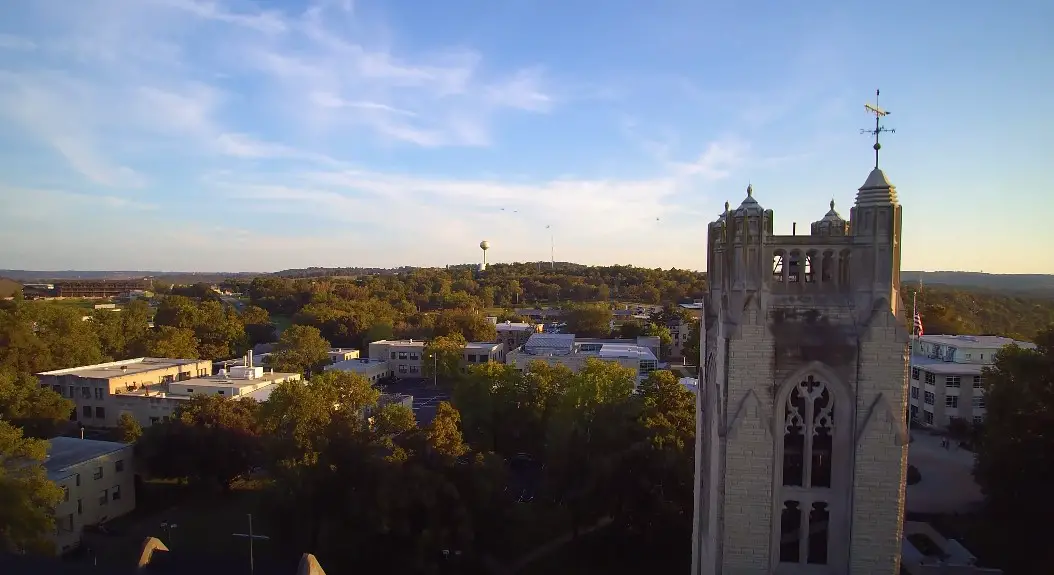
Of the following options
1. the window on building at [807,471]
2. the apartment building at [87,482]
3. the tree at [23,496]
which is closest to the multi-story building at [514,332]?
the apartment building at [87,482]

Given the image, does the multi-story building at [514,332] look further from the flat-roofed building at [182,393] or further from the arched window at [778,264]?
the arched window at [778,264]

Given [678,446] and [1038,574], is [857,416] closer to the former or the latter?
[678,446]

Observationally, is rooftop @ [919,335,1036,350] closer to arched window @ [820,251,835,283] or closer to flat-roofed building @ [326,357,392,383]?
arched window @ [820,251,835,283]

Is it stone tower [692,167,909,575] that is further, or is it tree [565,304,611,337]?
tree [565,304,611,337]

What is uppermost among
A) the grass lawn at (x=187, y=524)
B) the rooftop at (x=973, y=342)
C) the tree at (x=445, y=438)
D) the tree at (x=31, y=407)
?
the rooftop at (x=973, y=342)

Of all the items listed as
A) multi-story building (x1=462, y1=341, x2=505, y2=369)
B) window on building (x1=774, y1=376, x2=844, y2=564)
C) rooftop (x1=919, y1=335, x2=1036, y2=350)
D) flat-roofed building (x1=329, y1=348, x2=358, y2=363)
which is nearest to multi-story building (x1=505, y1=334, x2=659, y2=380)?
multi-story building (x1=462, y1=341, x2=505, y2=369)

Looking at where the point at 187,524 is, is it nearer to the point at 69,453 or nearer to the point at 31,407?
the point at 69,453
